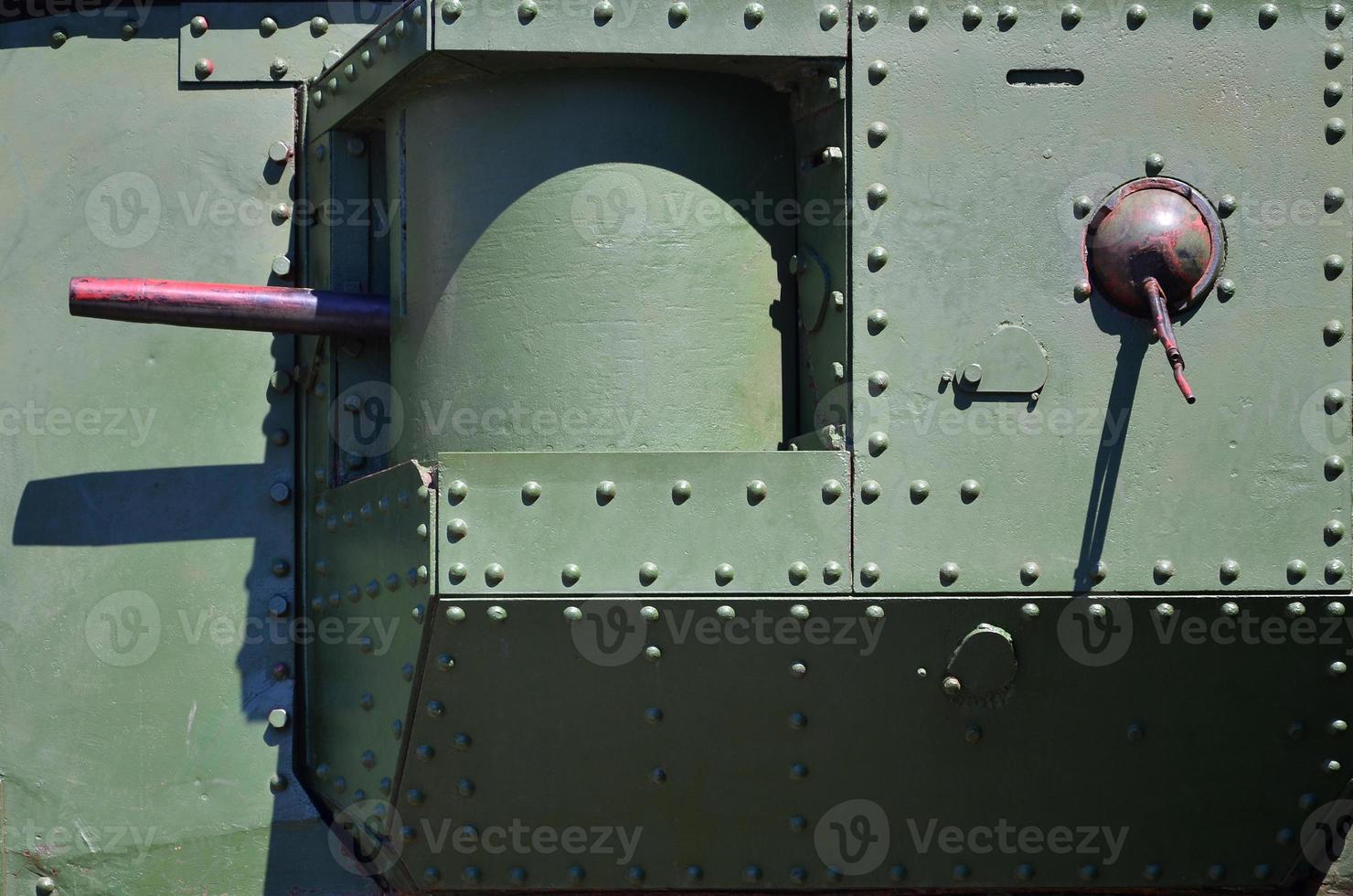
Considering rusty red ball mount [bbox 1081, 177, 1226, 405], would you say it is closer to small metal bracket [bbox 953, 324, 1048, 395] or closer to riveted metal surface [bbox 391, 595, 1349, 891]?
small metal bracket [bbox 953, 324, 1048, 395]

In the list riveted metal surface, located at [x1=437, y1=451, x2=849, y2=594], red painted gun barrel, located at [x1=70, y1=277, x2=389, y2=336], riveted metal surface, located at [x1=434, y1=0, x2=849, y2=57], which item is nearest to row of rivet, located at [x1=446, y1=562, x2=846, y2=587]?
riveted metal surface, located at [x1=437, y1=451, x2=849, y2=594]

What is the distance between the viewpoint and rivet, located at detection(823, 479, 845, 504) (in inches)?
127

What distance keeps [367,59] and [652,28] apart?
78 centimetres

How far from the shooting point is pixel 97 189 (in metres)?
4.21

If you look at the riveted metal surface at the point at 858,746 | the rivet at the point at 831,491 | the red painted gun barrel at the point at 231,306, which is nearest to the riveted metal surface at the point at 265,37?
the red painted gun barrel at the point at 231,306

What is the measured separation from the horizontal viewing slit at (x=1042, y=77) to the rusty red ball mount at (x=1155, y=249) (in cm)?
25

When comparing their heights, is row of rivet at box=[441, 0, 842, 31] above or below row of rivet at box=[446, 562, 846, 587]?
above

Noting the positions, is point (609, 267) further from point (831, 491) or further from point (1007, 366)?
point (1007, 366)

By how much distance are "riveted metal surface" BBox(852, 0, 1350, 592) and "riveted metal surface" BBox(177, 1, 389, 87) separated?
5.06 feet

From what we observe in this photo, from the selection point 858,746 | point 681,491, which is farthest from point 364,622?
point 858,746

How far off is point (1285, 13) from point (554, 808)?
2.35 metres

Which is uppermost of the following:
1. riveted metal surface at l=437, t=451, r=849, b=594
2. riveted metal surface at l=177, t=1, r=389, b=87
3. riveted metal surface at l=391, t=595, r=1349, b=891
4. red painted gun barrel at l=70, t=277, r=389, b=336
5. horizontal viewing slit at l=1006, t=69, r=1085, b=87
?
riveted metal surface at l=177, t=1, r=389, b=87

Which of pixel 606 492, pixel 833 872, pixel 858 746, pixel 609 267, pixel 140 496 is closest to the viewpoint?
pixel 606 492

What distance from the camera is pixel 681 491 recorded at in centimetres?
322
